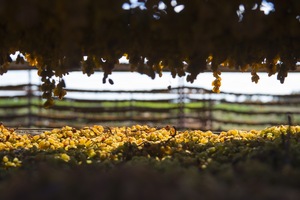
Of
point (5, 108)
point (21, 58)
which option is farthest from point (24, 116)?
point (21, 58)

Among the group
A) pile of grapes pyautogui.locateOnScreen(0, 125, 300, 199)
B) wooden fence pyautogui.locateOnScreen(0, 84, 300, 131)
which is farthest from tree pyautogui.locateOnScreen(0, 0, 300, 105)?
wooden fence pyautogui.locateOnScreen(0, 84, 300, 131)

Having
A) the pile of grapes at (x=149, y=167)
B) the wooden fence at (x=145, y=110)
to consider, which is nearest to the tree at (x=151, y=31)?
the pile of grapes at (x=149, y=167)

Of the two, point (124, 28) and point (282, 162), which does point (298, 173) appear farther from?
point (124, 28)

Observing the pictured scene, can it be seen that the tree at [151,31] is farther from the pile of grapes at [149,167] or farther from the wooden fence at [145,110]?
the wooden fence at [145,110]

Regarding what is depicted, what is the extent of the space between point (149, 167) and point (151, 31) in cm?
71

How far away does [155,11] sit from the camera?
9.20 feet

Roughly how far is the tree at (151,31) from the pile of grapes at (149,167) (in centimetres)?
49

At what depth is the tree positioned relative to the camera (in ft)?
7.52

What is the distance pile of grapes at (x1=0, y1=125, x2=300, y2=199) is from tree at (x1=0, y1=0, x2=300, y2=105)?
49 cm

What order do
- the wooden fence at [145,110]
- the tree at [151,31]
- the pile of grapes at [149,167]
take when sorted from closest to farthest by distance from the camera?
the pile of grapes at [149,167] < the tree at [151,31] < the wooden fence at [145,110]

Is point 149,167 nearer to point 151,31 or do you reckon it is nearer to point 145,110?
point 151,31

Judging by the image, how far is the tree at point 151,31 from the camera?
229cm

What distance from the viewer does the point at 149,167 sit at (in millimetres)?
2566

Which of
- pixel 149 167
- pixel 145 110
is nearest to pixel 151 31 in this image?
pixel 149 167
